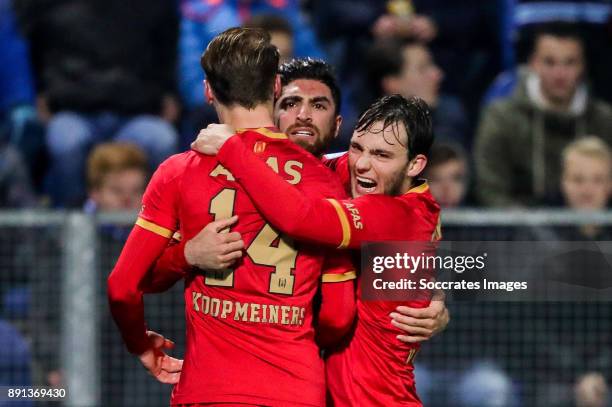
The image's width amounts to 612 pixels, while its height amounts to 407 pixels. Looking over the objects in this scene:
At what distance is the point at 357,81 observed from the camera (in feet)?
25.5

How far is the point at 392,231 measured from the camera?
13.4ft

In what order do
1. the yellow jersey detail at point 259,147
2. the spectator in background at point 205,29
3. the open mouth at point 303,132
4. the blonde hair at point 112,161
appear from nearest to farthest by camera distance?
the yellow jersey detail at point 259,147, the open mouth at point 303,132, the blonde hair at point 112,161, the spectator in background at point 205,29

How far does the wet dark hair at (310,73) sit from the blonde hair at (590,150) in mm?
2950

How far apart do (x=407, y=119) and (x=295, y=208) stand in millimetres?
630

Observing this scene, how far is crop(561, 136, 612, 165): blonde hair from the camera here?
7249 millimetres

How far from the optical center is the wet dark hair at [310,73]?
4715mm

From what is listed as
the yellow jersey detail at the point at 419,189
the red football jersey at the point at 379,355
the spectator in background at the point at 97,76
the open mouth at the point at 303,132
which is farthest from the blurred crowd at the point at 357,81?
the red football jersey at the point at 379,355


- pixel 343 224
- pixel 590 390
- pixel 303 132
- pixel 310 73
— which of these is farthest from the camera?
pixel 590 390

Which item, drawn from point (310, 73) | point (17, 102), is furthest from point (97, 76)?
point (310, 73)

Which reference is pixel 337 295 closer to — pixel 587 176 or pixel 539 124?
pixel 587 176

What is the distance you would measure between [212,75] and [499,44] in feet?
14.8

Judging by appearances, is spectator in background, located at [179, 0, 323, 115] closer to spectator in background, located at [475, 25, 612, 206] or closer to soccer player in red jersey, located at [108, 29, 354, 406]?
spectator in background, located at [475, 25, 612, 206]

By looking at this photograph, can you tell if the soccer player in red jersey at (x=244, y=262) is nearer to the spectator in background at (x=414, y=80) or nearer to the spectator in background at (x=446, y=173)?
the spectator in background at (x=446, y=173)

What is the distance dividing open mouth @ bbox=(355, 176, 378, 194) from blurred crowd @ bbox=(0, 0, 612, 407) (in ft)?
10.4
